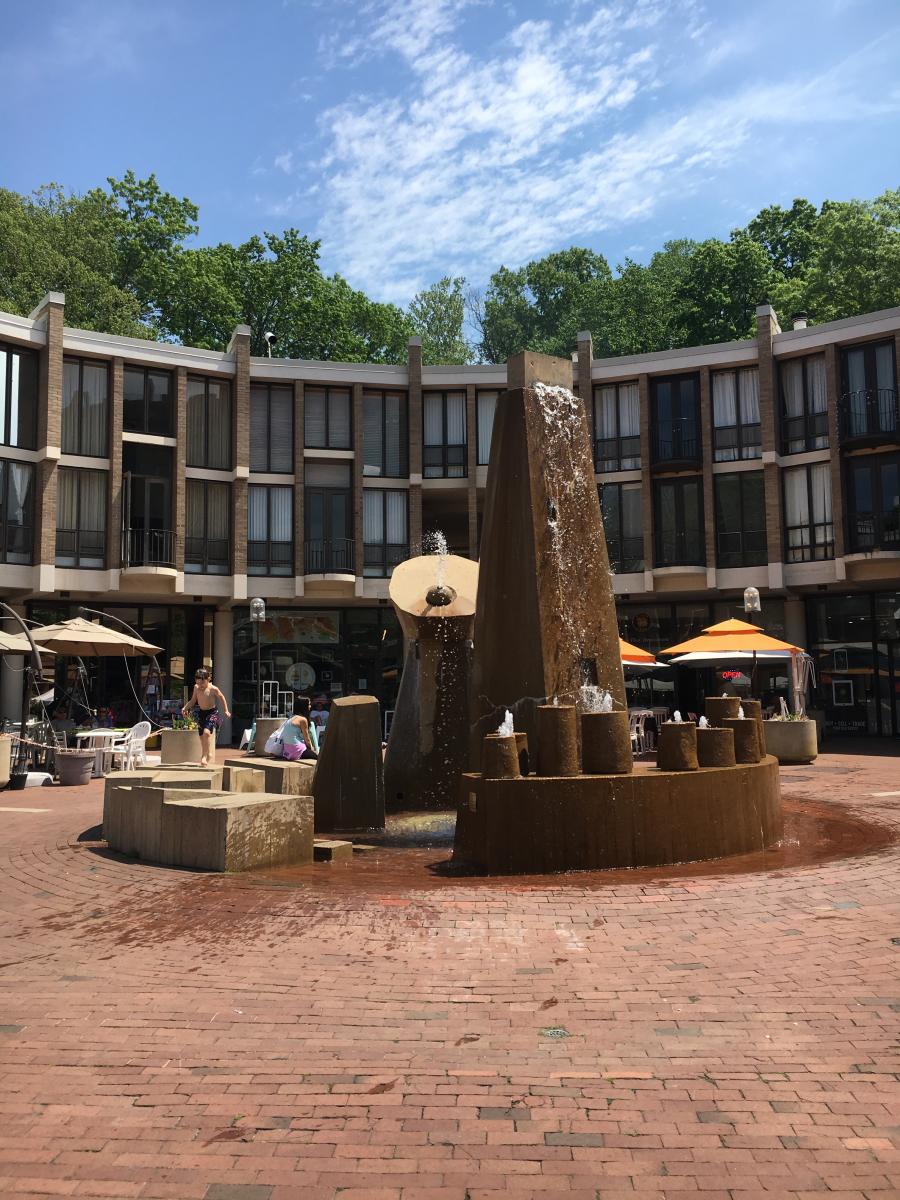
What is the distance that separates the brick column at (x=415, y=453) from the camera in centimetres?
3259

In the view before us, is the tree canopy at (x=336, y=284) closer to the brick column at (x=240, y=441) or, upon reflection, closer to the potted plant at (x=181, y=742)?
the brick column at (x=240, y=441)

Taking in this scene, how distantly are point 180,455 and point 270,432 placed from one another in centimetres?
314

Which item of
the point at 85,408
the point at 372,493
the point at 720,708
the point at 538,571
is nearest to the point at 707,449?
the point at 372,493

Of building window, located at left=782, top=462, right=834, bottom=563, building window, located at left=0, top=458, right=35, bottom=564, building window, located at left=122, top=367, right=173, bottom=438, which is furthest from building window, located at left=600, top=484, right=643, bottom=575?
building window, located at left=0, top=458, right=35, bottom=564

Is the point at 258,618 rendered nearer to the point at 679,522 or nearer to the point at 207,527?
the point at 207,527

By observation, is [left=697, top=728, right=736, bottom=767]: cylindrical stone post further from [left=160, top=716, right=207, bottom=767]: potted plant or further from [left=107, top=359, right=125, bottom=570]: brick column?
[left=107, top=359, right=125, bottom=570]: brick column

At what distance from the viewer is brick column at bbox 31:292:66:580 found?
91.9 ft

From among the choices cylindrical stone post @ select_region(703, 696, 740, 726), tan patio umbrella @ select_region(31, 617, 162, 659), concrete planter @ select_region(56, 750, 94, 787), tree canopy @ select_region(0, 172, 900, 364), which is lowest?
concrete planter @ select_region(56, 750, 94, 787)

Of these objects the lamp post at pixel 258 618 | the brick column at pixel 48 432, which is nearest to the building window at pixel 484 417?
the lamp post at pixel 258 618

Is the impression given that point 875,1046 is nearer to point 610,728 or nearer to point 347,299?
point 610,728

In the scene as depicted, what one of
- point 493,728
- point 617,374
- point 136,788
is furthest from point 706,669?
point 136,788

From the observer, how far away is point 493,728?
32.1 ft

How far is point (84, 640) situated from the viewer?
19.2 meters

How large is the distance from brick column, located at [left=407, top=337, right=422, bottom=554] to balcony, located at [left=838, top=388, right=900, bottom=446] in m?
12.6
